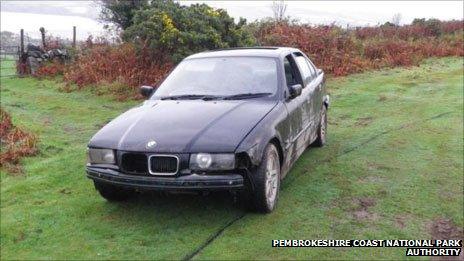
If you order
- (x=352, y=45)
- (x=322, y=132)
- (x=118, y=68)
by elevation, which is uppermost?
(x=352, y=45)

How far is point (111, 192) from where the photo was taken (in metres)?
5.06

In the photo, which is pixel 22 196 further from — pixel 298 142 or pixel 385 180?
pixel 385 180

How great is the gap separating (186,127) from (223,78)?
1335 millimetres

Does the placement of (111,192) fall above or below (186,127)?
below

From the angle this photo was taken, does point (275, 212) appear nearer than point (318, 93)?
Yes

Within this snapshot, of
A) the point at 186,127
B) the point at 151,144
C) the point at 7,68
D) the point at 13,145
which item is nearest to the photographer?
the point at 151,144

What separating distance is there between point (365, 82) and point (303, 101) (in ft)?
27.1

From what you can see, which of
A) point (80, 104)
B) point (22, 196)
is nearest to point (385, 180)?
point (22, 196)

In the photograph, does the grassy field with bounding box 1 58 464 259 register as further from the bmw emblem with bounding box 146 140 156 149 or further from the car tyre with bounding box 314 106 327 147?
the bmw emblem with bounding box 146 140 156 149

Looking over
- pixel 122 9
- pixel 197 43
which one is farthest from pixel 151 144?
pixel 122 9

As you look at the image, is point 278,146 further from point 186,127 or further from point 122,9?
point 122,9

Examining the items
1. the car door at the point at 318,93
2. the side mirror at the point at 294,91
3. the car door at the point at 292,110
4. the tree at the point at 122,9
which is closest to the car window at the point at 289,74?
the car door at the point at 292,110

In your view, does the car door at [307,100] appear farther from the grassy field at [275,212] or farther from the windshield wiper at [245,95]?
the windshield wiper at [245,95]

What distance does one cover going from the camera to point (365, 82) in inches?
547
